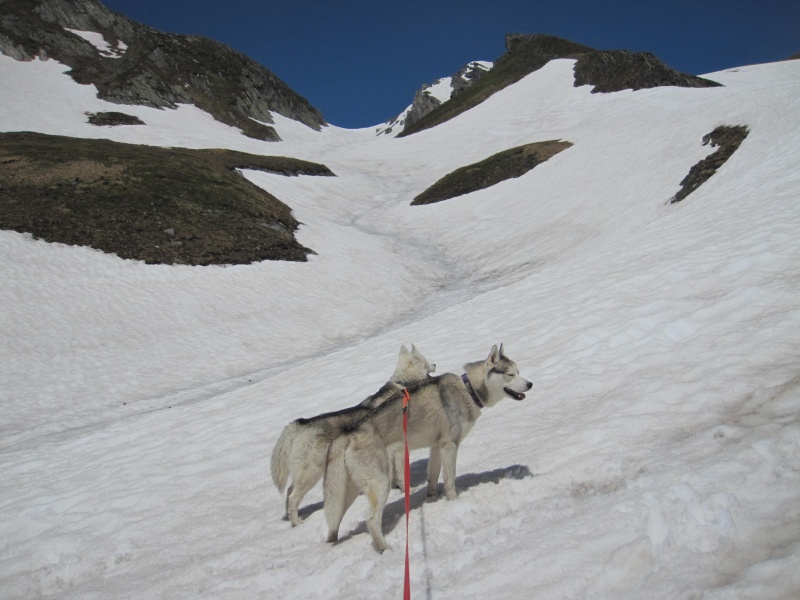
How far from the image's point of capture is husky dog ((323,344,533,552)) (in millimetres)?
5730

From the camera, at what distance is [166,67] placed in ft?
296

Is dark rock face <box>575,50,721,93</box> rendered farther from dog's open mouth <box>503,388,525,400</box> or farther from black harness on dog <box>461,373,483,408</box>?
black harness on dog <box>461,373,483,408</box>

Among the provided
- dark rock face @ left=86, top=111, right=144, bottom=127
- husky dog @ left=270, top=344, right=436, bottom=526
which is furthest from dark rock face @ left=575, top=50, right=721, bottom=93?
husky dog @ left=270, top=344, right=436, bottom=526

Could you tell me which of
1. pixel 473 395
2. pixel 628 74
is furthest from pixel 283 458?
pixel 628 74

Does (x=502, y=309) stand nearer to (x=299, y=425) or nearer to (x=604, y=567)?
(x=299, y=425)

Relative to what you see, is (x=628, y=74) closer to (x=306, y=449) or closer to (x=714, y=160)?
(x=714, y=160)

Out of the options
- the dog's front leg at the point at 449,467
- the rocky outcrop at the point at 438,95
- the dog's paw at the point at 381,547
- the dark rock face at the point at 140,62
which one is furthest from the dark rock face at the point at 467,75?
the dog's paw at the point at 381,547

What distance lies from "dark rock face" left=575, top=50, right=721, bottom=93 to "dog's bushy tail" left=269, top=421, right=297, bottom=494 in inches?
2842

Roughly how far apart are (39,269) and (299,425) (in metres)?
22.7

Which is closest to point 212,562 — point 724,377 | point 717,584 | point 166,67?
point 717,584

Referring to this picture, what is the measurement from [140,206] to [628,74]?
64883 mm

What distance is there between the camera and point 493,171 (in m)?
48.2

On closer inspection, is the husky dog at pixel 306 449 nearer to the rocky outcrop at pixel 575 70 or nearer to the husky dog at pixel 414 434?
Answer: the husky dog at pixel 414 434

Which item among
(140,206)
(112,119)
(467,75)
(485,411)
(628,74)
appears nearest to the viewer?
(485,411)
